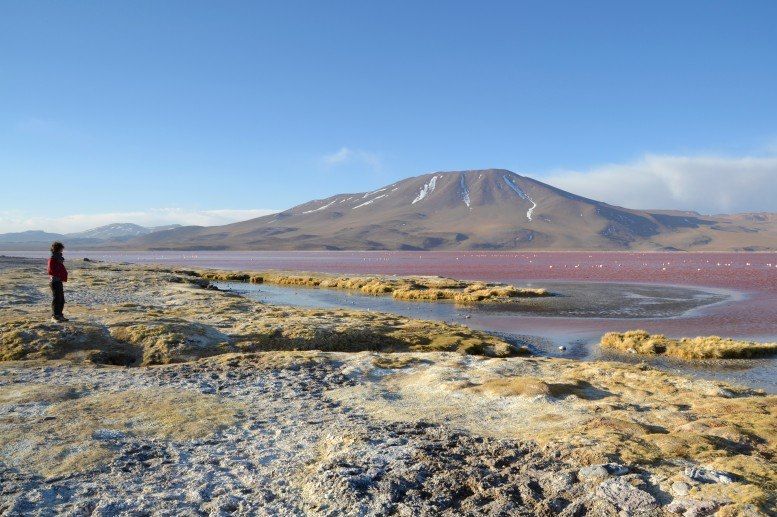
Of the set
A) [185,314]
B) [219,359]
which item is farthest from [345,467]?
[185,314]

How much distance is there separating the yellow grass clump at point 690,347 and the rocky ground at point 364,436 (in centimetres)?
801

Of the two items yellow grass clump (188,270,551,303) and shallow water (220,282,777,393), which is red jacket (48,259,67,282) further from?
yellow grass clump (188,270,551,303)

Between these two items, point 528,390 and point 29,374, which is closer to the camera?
point 528,390

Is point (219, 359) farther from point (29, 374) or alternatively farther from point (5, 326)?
point (5, 326)

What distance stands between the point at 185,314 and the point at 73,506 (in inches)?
834

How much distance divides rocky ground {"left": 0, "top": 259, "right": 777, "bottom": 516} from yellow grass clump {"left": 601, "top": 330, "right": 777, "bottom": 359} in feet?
26.3

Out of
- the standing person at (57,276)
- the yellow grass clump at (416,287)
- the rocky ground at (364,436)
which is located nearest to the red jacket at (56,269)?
the standing person at (57,276)

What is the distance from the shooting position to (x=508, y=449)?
370 inches

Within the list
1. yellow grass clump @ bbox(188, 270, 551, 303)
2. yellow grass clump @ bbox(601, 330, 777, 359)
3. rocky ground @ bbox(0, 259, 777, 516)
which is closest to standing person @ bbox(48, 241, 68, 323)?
rocky ground @ bbox(0, 259, 777, 516)

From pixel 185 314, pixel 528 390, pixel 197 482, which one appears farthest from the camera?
pixel 185 314

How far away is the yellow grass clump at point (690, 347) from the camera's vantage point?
23.7 m

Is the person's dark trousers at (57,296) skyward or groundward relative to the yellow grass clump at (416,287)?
skyward

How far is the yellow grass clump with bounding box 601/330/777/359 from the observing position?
2367cm

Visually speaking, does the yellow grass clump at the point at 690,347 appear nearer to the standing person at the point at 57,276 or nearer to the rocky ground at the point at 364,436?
the rocky ground at the point at 364,436
